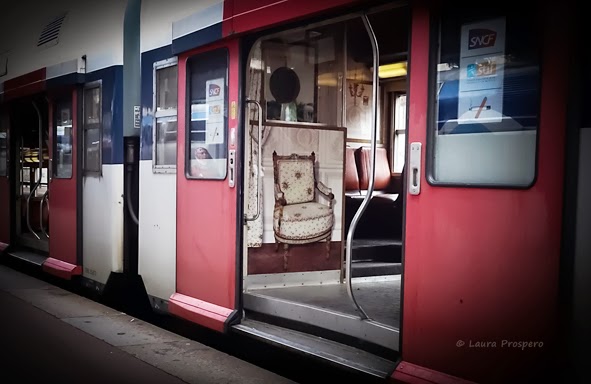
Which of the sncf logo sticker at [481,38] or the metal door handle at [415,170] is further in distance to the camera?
the metal door handle at [415,170]

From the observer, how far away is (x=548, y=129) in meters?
2.31

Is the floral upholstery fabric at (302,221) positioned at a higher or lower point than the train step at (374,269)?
higher

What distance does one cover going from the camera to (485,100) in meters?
2.55

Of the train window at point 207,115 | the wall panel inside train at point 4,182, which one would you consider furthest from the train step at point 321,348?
the wall panel inside train at point 4,182

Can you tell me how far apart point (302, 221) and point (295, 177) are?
334 millimetres

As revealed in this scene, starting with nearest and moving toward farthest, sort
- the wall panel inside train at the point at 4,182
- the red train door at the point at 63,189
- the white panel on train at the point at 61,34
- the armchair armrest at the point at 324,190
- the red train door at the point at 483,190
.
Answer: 1. the red train door at the point at 483,190
2. the armchair armrest at the point at 324,190
3. the white panel on train at the point at 61,34
4. the red train door at the point at 63,189
5. the wall panel inside train at the point at 4,182

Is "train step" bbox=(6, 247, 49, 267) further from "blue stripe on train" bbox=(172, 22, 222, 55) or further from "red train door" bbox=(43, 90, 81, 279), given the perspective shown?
"blue stripe on train" bbox=(172, 22, 222, 55)

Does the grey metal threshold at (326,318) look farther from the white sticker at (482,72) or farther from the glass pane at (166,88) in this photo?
the glass pane at (166,88)

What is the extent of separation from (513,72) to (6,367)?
10.5 feet

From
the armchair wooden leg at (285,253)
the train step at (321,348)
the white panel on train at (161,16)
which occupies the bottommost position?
the train step at (321,348)

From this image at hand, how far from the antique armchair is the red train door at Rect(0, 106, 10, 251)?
4.51m

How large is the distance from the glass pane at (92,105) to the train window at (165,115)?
1.07 metres

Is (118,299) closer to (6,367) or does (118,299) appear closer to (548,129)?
(6,367)

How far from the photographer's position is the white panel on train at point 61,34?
5.33 metres
